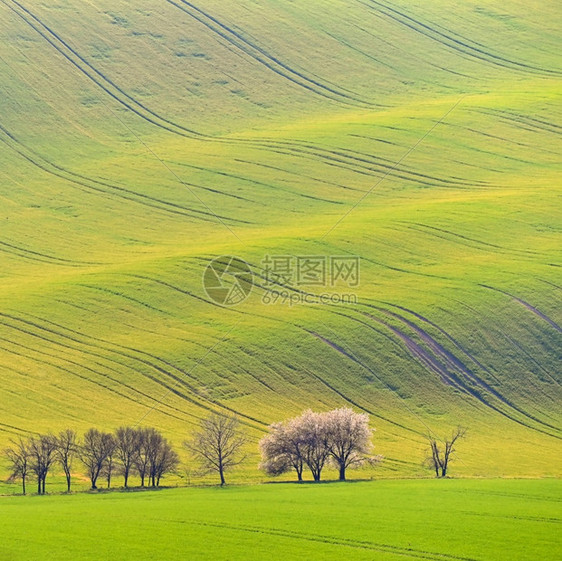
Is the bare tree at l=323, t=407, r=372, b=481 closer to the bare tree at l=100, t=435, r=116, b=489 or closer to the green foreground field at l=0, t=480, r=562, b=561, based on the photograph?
Result: the green foreground field at l=0, t=480, r=562, b=561

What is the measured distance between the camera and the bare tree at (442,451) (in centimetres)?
5091

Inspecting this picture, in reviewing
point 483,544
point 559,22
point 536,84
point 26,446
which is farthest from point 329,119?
point 483,544

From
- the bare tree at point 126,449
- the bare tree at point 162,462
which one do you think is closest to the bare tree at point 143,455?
the bare tree at point 126,449

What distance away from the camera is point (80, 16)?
117750 millimetres

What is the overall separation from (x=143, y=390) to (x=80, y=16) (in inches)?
2829

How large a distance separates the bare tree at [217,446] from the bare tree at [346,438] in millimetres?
4825

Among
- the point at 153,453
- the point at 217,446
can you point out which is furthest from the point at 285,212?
the point at 153,453

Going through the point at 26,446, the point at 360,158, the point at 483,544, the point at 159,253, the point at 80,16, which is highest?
the point at 80,16

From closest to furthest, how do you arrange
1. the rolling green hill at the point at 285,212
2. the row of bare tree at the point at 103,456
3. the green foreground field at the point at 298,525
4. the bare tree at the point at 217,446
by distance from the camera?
1. the green foreground field at the point at 298,525
2. the row of bare tree at the point at 103,456
3. the bare tree at the point at 217,446
4. the rolling green hill at the point at 285,212

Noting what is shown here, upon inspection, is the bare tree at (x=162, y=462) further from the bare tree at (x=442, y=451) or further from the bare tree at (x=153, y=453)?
the bare tree at (x=442, y=451)

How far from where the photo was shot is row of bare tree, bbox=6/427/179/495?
155 feet

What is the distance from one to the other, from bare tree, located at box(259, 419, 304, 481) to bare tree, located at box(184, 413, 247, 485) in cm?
190

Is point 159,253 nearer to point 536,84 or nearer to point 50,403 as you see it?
point 50,403

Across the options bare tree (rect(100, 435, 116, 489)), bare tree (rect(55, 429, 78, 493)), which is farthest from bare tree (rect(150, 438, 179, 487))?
bare tree (rect(55, 429, 78, 493))
